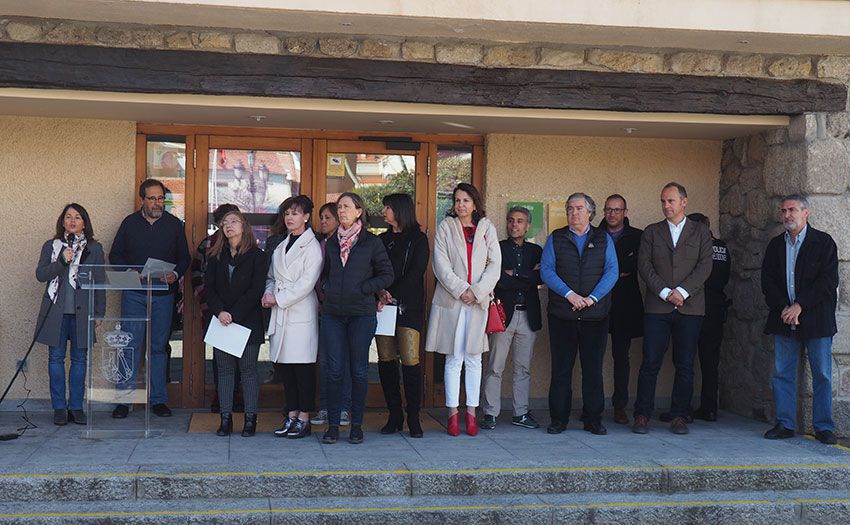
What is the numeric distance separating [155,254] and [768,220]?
5.23 m

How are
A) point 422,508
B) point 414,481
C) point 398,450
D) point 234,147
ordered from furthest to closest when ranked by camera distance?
point 234,147, point 398,450, point 414,481, point 422,508

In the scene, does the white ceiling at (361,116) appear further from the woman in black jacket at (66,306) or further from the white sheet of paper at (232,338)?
the white sheet of paper at (232,338)

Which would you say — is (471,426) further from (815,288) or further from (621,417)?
(815,288)

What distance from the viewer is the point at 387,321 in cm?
783

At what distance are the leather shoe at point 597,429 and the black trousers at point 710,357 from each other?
48.8 inches

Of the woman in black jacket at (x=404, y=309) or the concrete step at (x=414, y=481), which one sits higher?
the woman in black jacket at (x=404, y=309)

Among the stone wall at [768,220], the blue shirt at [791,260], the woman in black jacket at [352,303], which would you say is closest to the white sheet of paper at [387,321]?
the woman in black jacket at [352,303]

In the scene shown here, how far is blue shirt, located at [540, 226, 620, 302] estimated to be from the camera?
26.4 feet

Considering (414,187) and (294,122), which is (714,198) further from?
(294,122)

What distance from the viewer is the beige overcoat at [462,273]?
7.94 meters

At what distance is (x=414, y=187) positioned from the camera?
30.6 ft

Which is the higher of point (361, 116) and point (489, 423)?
point (361, 116)

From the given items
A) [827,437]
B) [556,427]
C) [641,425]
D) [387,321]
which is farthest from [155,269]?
[827,437]

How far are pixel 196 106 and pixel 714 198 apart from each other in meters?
4.92
